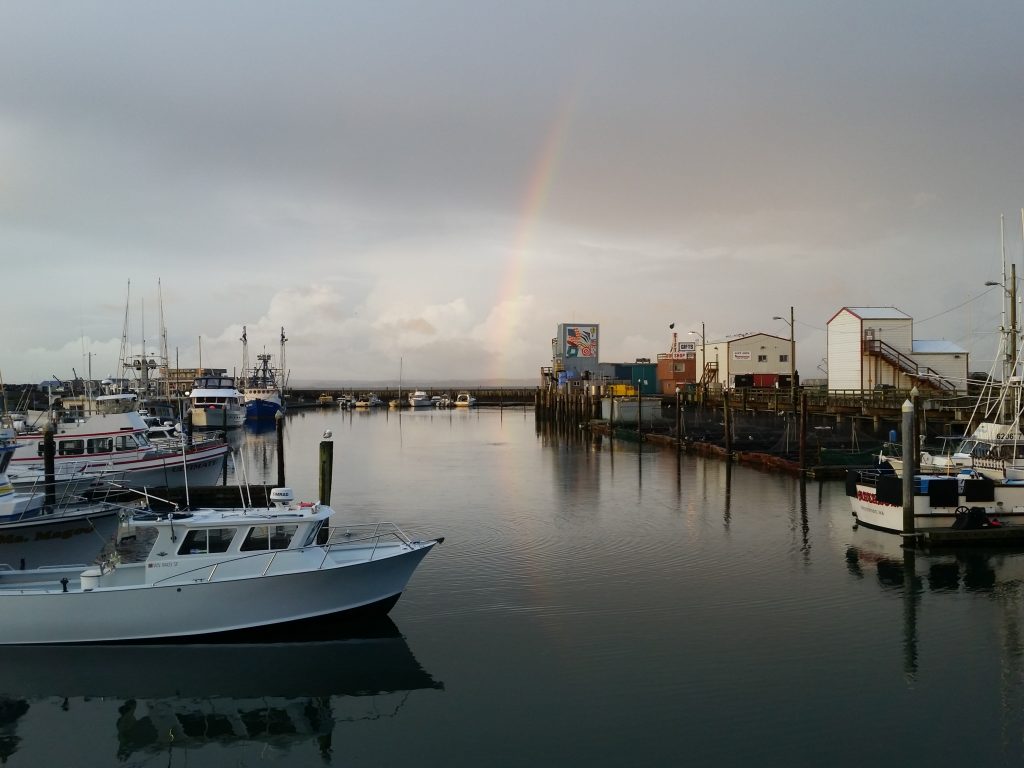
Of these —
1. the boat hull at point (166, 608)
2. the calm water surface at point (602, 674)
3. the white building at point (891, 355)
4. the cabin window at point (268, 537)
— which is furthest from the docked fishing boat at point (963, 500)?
the white building at point (891, 355)

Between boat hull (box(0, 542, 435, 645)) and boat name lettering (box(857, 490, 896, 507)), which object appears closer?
boat hull (box(0, 542, 435, 645))

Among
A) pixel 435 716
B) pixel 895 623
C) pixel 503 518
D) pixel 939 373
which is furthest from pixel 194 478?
pixel 939 373

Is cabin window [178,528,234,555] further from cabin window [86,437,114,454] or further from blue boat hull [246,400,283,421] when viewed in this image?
blue boat hull [246,400,283,421]

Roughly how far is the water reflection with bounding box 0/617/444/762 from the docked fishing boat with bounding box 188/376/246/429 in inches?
2720

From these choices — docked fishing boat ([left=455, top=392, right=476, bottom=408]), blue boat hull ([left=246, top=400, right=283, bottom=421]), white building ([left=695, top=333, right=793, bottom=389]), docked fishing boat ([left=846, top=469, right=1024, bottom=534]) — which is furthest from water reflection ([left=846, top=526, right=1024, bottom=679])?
docked fishing boat ([left=455, top=392, right=476, bottom=408])

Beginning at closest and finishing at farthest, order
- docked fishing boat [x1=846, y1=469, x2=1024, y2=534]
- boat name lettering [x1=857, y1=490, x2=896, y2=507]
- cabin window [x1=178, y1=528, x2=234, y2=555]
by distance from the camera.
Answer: cabin window [x1=178, y1=528, x2=234, y2=555], docked fishing boat [x1=846, y1=469, x2=1024, y2=534], boat name lettering [x1=857, y1=490, x2=896, y2=507]

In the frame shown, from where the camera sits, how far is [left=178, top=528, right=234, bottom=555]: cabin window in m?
15.4

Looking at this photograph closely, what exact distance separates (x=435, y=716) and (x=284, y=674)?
140 inches

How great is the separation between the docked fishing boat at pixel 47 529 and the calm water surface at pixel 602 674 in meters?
6.97

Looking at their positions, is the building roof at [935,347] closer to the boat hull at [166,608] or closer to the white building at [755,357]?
the white building at [755,357]

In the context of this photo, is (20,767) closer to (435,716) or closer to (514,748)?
(435,716)

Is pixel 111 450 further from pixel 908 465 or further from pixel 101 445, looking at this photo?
pixel 908 465

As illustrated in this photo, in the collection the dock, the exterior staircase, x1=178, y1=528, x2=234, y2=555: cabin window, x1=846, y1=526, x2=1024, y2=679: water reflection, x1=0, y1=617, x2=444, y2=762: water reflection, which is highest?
the exterior staircase

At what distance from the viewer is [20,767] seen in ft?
37.9
